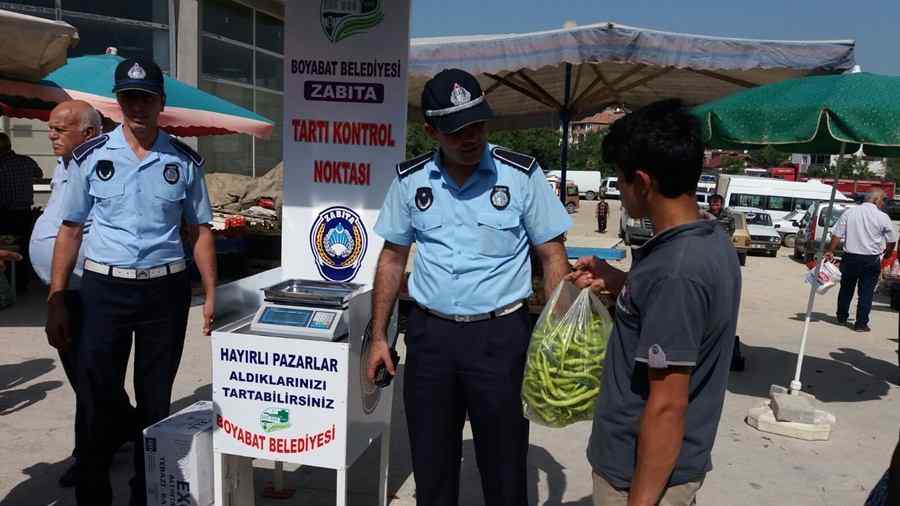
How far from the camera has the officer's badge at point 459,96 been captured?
2.64 metres

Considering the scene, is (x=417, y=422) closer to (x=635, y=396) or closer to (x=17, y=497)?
(x=635, y=396)

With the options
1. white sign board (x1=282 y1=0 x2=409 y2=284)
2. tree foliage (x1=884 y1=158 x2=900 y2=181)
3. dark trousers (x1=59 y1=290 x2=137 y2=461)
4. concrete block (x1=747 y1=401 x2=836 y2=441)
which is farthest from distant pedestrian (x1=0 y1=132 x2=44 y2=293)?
tree foliage (x1=884 y1=158 x2=900 y2=181)

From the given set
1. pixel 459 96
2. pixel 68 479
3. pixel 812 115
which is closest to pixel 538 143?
pixel 812 115

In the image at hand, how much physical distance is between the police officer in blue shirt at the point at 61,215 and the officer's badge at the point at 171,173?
411 mm

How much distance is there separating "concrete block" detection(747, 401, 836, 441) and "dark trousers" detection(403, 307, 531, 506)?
3.00m

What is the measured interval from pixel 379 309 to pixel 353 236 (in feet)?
3.23

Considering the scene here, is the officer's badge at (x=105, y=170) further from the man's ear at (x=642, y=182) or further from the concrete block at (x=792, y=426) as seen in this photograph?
the concrete block at (x=792, y=426)

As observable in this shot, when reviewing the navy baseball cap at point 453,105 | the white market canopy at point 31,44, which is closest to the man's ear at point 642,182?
the navy baseball cap at point 453,105

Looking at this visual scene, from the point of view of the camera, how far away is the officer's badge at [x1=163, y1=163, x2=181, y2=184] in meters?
3.16

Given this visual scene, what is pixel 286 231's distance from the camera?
390 centimetres

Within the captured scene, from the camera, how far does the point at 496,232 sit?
9.04 feet

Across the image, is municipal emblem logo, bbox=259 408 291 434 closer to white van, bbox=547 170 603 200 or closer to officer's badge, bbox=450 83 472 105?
officer's badge, bbox=450 83 472 105

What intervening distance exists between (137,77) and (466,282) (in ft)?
5.21

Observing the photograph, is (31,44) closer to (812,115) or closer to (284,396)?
(284,396)
